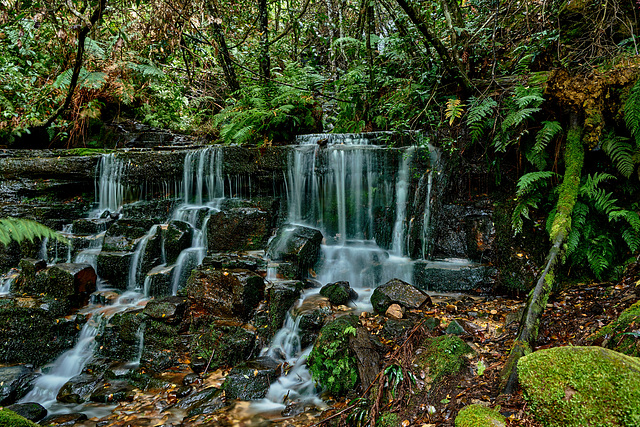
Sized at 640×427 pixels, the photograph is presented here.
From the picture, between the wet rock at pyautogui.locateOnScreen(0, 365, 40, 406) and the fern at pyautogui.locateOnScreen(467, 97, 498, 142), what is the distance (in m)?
7.30

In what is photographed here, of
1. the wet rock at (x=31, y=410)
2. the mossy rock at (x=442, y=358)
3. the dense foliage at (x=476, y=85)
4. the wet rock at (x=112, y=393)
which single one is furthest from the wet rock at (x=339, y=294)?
the wet rock at (x=31, y=410)

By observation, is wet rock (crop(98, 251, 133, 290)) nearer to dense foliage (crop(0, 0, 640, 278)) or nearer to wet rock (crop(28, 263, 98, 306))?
wet rock (crop(28, 263, 98, 306))

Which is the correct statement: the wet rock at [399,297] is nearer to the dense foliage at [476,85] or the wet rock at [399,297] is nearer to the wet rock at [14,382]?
the dense foliage at [476,85]

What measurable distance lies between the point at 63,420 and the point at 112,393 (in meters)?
0.51

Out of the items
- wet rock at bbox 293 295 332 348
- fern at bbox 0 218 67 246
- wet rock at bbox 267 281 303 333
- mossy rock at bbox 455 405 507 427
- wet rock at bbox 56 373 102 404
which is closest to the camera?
fern at bbox 0 218 67 246

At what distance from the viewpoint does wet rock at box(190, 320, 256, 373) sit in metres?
4.63

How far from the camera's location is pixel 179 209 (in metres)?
8.22

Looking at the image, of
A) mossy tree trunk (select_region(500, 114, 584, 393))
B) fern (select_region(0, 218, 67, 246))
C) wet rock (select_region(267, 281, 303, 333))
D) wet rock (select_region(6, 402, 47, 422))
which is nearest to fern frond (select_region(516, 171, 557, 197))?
mossy tree trunk (select_region(500, 114, 584, 393))

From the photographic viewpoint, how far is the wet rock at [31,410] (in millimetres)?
3990

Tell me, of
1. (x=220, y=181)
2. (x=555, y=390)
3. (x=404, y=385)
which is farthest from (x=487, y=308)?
(x=220, y=181)

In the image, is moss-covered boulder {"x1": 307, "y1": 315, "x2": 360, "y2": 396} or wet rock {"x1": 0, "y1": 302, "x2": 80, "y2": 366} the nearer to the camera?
moss-covered boulder {"x1": 307, "y1": 315, "x2": 360, "y2": 396}

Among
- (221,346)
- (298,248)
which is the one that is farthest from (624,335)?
(298,248)

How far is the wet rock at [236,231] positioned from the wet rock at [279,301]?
188 cm

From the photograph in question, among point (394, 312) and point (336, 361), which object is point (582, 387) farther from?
point (394, 312)
